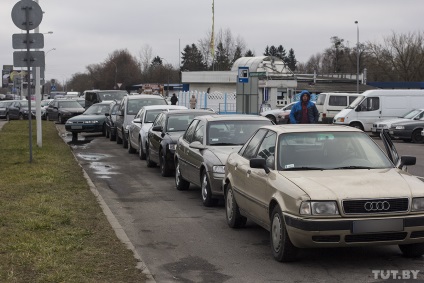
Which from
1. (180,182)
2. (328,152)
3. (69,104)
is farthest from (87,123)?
(328,152)

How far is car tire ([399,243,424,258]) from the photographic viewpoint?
7.48m

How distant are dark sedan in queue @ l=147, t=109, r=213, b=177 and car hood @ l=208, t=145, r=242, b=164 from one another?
3.41 metres

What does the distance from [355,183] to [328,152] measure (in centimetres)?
110

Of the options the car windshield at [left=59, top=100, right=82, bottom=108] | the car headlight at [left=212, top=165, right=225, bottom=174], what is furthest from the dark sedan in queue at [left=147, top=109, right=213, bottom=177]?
the car windshield at [left=59, top=100, right=82, bottom=108]

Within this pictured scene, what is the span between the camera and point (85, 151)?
78.2 ft

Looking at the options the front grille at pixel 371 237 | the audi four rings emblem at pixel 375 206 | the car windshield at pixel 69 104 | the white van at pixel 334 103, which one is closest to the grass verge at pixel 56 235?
the front grille at pixel 371 237

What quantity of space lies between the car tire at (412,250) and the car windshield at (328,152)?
3.36ft

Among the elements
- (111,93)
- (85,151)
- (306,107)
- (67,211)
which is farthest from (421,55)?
(67,211)

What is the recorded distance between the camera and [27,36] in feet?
52.7

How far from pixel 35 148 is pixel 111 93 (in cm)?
2291

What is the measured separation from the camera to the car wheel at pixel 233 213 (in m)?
9.52

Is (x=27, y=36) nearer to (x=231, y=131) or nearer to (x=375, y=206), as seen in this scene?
(x=231, y=131)

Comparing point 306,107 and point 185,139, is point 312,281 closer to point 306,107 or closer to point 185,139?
point 185,139

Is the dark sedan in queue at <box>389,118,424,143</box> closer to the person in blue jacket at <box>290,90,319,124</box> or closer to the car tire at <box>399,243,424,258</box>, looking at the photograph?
the person in blue jacket at <box>290,90,319,124</box>
